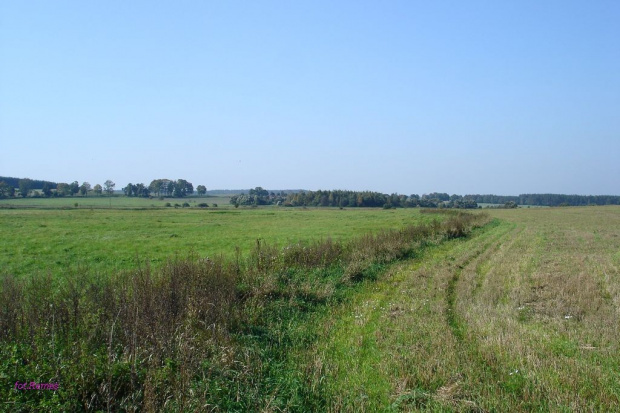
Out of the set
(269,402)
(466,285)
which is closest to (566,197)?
(466,285)

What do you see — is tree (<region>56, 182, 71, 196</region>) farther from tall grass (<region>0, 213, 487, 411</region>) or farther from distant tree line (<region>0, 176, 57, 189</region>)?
tall grass (<region>0, 213, 487, 411</region>)

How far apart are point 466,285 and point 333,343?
6830mm

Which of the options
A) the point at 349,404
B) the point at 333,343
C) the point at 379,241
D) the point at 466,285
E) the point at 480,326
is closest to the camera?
the point at 349,404

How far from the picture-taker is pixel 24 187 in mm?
89562

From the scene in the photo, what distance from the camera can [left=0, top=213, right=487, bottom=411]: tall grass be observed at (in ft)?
15.4

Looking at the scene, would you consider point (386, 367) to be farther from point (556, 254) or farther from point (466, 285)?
point (556, 254)

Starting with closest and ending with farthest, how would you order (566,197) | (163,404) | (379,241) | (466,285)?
(163,404), (466,285), (379,241), (566,197)

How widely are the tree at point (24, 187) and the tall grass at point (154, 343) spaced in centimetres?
9727

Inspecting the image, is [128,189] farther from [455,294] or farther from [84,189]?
[455,294]

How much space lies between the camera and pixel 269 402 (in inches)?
197

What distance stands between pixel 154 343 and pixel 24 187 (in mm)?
103299

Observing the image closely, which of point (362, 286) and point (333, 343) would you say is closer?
point (333, 343)

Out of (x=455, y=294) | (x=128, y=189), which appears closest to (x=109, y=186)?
(x=128, y=189)

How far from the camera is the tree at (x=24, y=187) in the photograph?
87.8m
